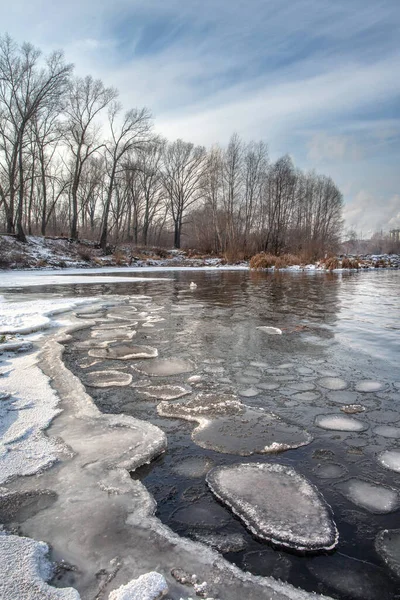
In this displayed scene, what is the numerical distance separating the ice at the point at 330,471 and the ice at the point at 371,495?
0.06 meters

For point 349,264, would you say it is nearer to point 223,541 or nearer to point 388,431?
point 388,431

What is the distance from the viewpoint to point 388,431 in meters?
2.17

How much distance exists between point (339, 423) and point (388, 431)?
28cm

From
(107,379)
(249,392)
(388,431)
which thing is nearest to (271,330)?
(249,392)

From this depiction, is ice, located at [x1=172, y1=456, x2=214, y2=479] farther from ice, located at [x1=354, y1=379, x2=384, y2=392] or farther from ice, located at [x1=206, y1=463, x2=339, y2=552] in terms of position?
ice, located at [x1=354, y1=379, x2=384, y2=392]

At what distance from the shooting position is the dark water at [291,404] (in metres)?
1.24


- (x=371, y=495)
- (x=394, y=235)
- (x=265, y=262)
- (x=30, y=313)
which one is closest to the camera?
(x=371, y=495)

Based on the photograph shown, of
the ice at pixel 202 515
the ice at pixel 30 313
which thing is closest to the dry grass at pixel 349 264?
the ice at pixel 30 313

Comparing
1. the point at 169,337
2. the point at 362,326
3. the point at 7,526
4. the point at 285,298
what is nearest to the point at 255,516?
the point at 7,526

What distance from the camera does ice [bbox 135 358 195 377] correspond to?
3.24 meters

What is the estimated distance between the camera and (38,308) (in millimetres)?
6020

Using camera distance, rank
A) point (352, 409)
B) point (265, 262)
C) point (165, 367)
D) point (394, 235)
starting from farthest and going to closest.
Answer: point (394, 235)
point (265, 262)
point (165, 367)
point (352, 409)

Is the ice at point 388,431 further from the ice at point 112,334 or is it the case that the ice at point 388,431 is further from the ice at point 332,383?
the ice at point 112,334

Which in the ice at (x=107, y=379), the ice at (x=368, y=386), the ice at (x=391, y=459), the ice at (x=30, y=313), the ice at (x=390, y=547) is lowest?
the ice at (x=390, y=547)
